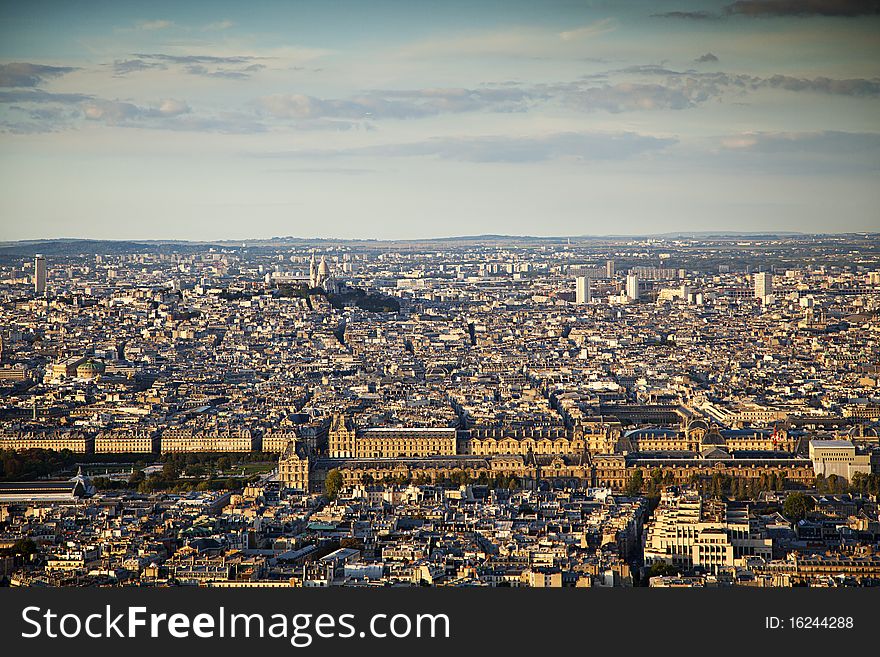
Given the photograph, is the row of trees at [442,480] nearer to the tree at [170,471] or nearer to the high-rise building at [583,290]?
the tree at [170,471]

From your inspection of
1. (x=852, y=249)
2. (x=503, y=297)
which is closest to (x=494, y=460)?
(x=852, y=249)

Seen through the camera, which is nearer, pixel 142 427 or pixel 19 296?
pixel 142 427

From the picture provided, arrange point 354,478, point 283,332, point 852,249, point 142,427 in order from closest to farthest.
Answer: point 354,478 < point 142,427 < point 852,249 < point 283,332

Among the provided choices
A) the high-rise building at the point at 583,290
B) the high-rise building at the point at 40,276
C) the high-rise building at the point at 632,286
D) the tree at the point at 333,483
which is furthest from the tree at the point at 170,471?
the high-rise building at the point at 632,286

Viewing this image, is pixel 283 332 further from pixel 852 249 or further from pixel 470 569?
pixel 470 569

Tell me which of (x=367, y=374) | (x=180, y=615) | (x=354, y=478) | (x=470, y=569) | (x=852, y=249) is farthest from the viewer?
(x=852, y=249)

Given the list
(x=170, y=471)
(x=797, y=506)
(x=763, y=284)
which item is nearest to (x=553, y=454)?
(x=170, y=471)
